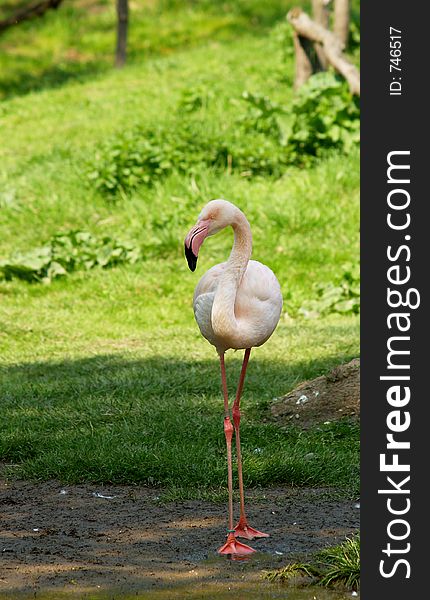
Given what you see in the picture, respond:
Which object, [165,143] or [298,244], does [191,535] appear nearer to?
[298,244]

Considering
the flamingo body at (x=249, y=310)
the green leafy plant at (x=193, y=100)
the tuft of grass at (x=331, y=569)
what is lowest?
the tuft of grass at (x=331, y=569)

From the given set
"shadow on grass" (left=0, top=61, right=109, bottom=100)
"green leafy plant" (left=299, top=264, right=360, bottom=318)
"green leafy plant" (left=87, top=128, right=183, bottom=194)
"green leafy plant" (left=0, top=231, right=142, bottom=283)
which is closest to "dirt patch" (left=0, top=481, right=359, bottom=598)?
"green leafy plant" (left=299, top=264, right=360, bottom=318)

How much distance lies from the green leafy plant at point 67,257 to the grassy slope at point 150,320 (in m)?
0.20

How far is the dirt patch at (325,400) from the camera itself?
20.2 feet

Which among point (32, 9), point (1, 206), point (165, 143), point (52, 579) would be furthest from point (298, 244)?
point (32, 9)

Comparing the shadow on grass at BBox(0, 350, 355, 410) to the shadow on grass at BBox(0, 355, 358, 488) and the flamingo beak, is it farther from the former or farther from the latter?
the flamingo beak

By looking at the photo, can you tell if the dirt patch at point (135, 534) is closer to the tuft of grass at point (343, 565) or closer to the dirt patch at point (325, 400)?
the tuft of grass at point (343, 565)

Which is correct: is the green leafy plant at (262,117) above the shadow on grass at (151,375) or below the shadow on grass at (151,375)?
above

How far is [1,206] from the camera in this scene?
11234 millimetres

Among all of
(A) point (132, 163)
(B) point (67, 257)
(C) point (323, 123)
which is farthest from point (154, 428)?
(C) point (323, 123)

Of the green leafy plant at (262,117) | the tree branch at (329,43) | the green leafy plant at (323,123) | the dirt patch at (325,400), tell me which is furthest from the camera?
the green leafy plant at (262,117)

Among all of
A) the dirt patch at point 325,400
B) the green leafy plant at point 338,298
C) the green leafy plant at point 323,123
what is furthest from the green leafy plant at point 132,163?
the dirt patch at point 325,400

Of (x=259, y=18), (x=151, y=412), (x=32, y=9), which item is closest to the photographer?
(x=32, y=9)

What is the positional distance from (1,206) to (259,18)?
32.4ft
